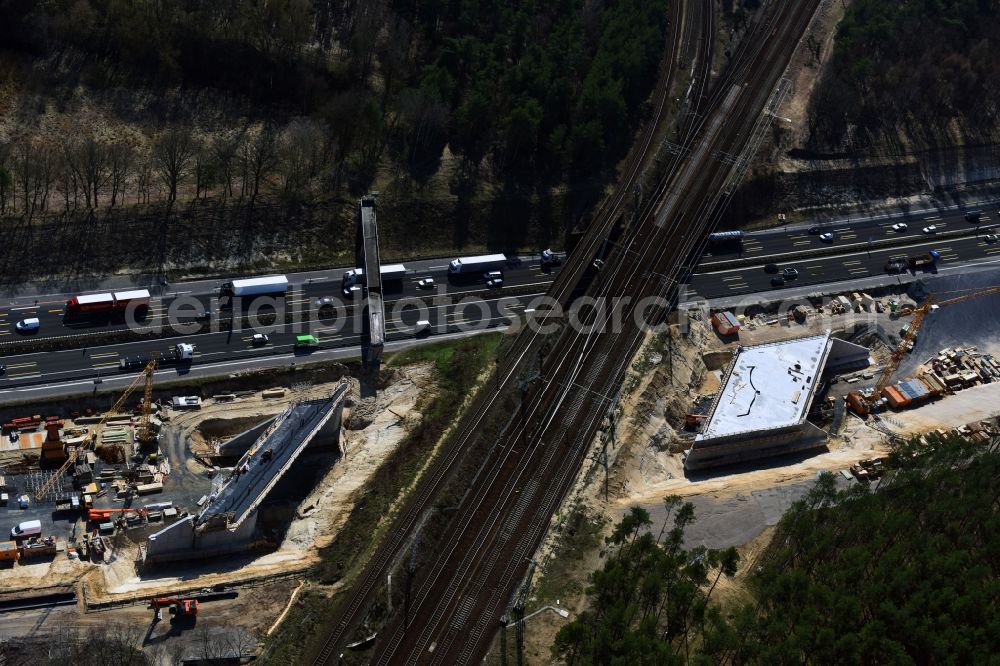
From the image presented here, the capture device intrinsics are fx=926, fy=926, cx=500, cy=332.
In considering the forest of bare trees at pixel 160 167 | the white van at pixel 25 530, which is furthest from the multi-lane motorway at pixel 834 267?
the white van at pixel 25 530

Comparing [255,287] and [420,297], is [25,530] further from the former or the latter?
[420,297]

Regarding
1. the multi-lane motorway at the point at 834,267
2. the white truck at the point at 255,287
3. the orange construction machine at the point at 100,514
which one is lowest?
the orange construction machine at the point at 100,514

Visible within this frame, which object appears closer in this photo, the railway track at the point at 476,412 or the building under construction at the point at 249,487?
the railway track at the point at 476,412

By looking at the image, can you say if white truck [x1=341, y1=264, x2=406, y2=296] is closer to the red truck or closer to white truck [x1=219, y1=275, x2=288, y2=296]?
white truck [x1=219, y1=275, x2=288, y2=296]

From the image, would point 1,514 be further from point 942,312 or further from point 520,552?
point 942,312

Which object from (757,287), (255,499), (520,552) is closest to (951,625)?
(520,552)

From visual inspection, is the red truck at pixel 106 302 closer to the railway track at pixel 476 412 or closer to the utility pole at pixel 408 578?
the railway track at pixel 476 412

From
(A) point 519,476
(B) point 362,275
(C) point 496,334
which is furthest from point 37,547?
(C) point 496,334
